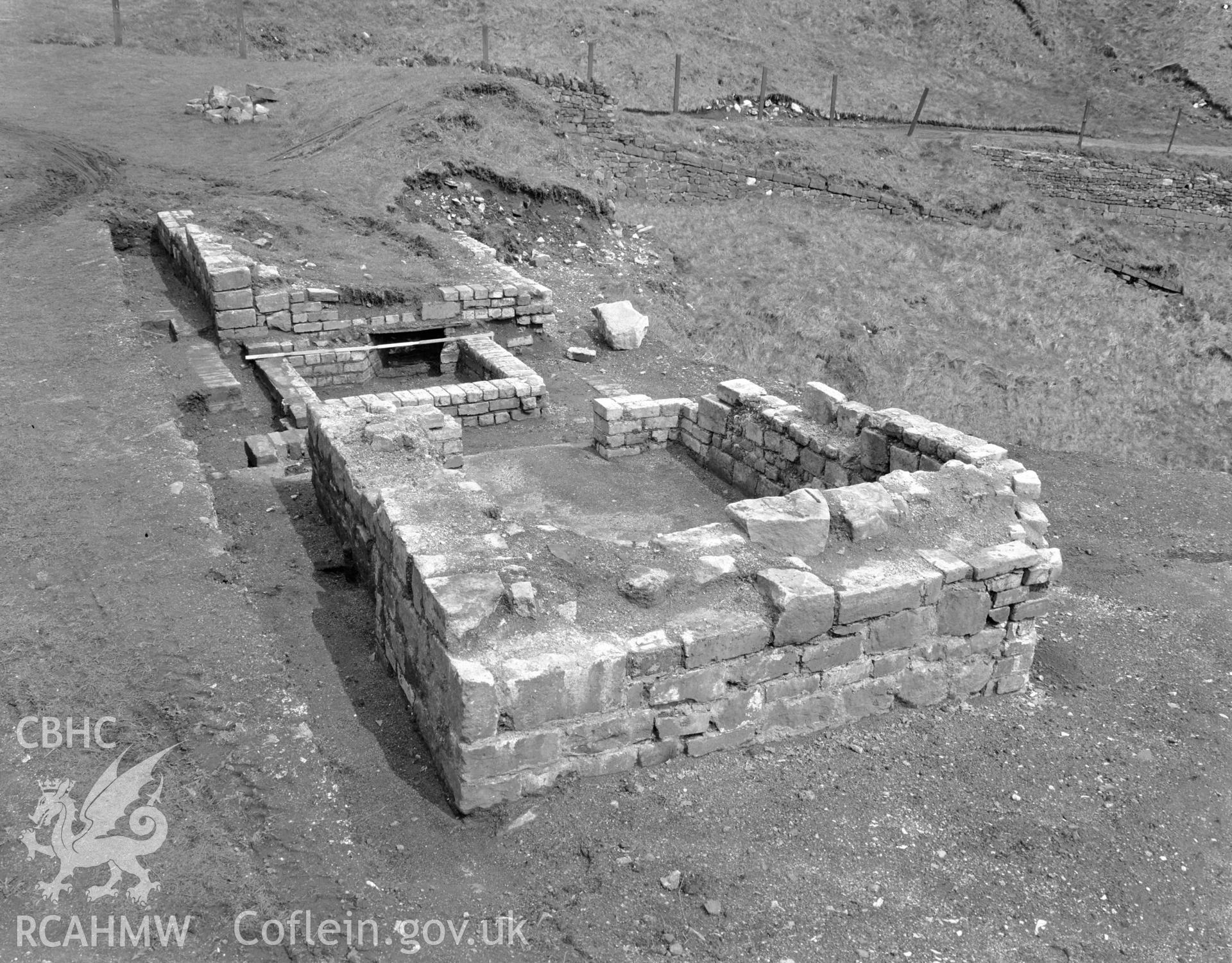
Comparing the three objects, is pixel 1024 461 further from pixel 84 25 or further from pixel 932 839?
pixel 84 25

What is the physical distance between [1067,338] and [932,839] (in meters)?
16.1

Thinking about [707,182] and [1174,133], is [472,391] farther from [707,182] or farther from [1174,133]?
[1174,133]

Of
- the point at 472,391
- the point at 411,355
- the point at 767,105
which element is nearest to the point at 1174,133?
the point at 767,105

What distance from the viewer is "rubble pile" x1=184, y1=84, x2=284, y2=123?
76.8 feet

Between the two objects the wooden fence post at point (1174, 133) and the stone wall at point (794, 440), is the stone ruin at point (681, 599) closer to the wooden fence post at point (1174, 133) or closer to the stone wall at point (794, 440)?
the stone wall at point (794, 440)

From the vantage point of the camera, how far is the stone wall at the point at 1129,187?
29984mm

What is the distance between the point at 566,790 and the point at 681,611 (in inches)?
48.4

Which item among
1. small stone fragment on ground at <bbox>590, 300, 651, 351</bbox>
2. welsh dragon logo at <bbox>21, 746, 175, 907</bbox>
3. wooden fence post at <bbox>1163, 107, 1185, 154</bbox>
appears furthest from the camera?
wooden fence post at <bbox>1163, 107, 1185, 154</bbox>

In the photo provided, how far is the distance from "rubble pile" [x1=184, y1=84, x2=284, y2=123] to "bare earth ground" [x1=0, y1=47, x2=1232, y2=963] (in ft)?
54.9

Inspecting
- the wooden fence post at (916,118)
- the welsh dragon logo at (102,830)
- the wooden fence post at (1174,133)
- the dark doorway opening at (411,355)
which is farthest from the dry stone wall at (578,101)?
the welsh dragon logo at (102,830)

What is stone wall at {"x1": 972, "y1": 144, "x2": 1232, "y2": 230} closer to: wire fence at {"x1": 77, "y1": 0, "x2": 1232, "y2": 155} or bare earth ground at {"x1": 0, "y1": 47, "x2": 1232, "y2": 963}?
wire fence at {"x1": 77, "y1": 0, "x2": 1232, "y2": 155}

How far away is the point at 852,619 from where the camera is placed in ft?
20.9

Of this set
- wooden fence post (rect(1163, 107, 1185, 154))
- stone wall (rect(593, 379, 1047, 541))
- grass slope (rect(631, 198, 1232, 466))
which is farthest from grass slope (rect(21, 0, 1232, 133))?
stone wall (rect(593, 379, 1047, 541))

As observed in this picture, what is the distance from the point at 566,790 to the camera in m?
5.77
